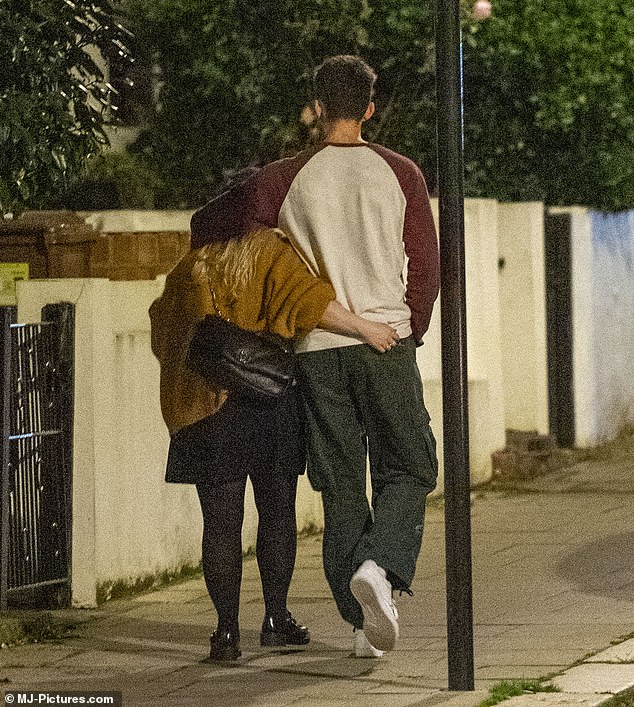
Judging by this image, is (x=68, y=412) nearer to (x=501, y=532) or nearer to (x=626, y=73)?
(x=501, y=532)

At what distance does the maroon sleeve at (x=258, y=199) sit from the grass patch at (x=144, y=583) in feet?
7.34

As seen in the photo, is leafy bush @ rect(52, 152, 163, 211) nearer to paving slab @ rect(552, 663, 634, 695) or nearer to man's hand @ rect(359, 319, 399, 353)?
man's hand @ rect(359, 319, 399, 353)

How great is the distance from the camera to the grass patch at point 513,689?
6227 mm

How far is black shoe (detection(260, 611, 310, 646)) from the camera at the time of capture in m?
7.33

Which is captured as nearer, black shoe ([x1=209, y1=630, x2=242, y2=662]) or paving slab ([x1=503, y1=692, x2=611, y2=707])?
paving slab ([x1=503, y1=692, x2=611, y2=707])

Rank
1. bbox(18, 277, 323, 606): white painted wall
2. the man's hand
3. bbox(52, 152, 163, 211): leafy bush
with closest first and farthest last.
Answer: the man's hand < bbox(18, 277, 323, 606): white painted wall < bbox(52, 152, 163, 211): leafy bush

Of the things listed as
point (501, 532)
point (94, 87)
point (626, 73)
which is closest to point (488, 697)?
point (94, 87)

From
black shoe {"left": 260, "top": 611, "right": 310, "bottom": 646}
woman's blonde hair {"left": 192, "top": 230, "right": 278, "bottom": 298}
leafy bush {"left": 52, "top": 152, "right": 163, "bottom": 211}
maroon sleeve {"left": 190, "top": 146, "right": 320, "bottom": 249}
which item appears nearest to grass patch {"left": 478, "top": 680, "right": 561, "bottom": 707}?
black shoe {"left": 260, "top": 611, "right": 310, "bottom": 646}

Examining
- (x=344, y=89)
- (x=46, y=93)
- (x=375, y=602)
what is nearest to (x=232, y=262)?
(x=344, y=89)

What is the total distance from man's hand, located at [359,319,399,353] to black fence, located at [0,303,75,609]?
7.15 feet

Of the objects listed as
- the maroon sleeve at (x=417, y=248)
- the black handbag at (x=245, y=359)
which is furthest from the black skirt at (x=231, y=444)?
the maroon sleeve at (x=417, y=248)

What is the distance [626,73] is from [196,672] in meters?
8.69

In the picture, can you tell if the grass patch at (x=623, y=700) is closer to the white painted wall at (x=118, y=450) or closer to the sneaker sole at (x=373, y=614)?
the sneaker sole at (x=373, y=614)

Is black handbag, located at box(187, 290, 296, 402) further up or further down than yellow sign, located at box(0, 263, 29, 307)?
further down
